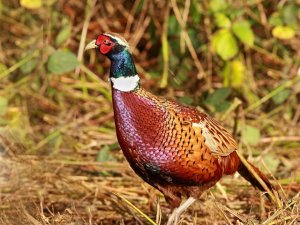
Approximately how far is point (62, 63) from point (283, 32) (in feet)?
4.41

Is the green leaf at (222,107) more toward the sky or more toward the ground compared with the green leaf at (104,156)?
more toward the sky

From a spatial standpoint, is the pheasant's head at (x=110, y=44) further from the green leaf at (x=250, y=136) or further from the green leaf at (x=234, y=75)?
the green leaf at (x=234, y=75)

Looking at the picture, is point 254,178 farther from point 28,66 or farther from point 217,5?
point 28,66

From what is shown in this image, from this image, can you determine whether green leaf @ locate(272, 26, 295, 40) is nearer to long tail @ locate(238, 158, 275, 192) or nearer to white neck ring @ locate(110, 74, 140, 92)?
long tail @ locate(238, 158, 275, 192)

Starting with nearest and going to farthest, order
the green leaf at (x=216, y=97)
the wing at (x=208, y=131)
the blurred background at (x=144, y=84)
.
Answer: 1. the wing at (x=208, y=131)
2. the blurred background at (x=144, y=84)
3. the green leaf at (x=216, y=97)

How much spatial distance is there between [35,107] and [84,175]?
1068 mm

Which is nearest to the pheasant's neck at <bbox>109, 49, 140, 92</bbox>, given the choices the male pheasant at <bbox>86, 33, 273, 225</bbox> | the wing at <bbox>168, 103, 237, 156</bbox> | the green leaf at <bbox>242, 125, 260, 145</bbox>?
the male pheasant at <bbox>86, 33, 273, 225</bbox>

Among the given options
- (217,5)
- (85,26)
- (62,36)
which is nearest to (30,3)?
(62,36)

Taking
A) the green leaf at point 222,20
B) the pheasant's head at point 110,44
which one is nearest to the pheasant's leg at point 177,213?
the pheasant's head at point 110,44

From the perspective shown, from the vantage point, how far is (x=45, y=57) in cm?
500

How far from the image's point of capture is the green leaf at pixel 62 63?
15.4 feet

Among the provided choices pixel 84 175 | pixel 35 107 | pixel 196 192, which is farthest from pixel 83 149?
pixel 196 192

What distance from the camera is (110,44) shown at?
10.5ft

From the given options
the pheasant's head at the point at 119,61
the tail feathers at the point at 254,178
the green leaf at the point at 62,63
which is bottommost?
the tail feathers at the point at 254,178
